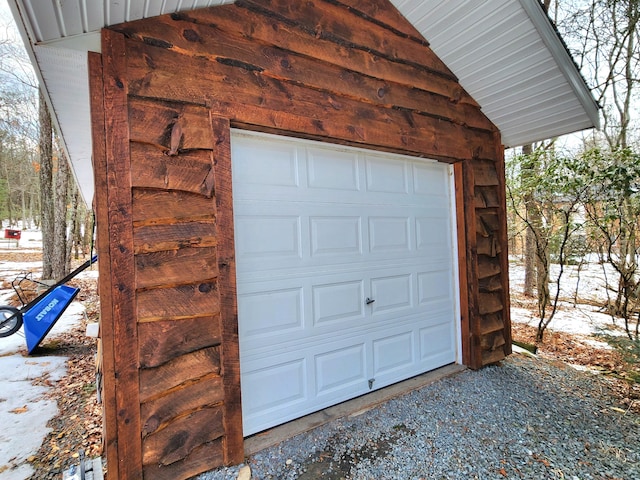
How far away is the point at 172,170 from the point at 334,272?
1354mm

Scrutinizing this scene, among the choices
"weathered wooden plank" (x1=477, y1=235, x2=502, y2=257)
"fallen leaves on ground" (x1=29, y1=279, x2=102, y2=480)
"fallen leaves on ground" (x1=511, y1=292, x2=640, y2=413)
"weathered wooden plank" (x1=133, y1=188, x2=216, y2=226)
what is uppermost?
"weathered wooden plank" (x1=133, y1=188, x2=216, y2=226)

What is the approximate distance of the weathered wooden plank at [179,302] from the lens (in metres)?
1.62

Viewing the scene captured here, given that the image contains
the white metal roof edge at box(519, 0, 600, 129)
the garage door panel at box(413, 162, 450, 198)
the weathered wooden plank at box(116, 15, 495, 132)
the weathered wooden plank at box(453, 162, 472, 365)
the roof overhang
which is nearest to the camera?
the roof overhang

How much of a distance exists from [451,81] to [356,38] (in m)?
1.13

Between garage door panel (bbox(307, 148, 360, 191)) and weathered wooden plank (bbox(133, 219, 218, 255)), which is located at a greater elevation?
garage door panel (bbox(307, 148, 360, 191))

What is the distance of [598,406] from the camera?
2547 mm

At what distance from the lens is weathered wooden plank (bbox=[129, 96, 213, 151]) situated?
1626 millimetres

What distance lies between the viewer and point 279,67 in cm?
203

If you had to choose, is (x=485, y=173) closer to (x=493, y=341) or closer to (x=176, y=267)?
(x=493, y=341)

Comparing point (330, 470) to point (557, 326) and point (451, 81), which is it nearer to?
point (451, 81)

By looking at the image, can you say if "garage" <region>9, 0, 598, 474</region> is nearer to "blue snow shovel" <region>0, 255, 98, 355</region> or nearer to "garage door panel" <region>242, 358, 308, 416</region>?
"garage door panel" <region>242, 358, 308, 416</region>

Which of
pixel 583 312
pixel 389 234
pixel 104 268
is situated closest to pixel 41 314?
pixel 104 268

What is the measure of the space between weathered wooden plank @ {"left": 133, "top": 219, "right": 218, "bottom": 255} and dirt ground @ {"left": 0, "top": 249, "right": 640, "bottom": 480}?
1.57 m

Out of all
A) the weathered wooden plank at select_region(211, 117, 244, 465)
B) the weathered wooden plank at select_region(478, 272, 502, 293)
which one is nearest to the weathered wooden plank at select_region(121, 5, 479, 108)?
the weathered wooden plank at select_region(211, 117, 244, 465)
